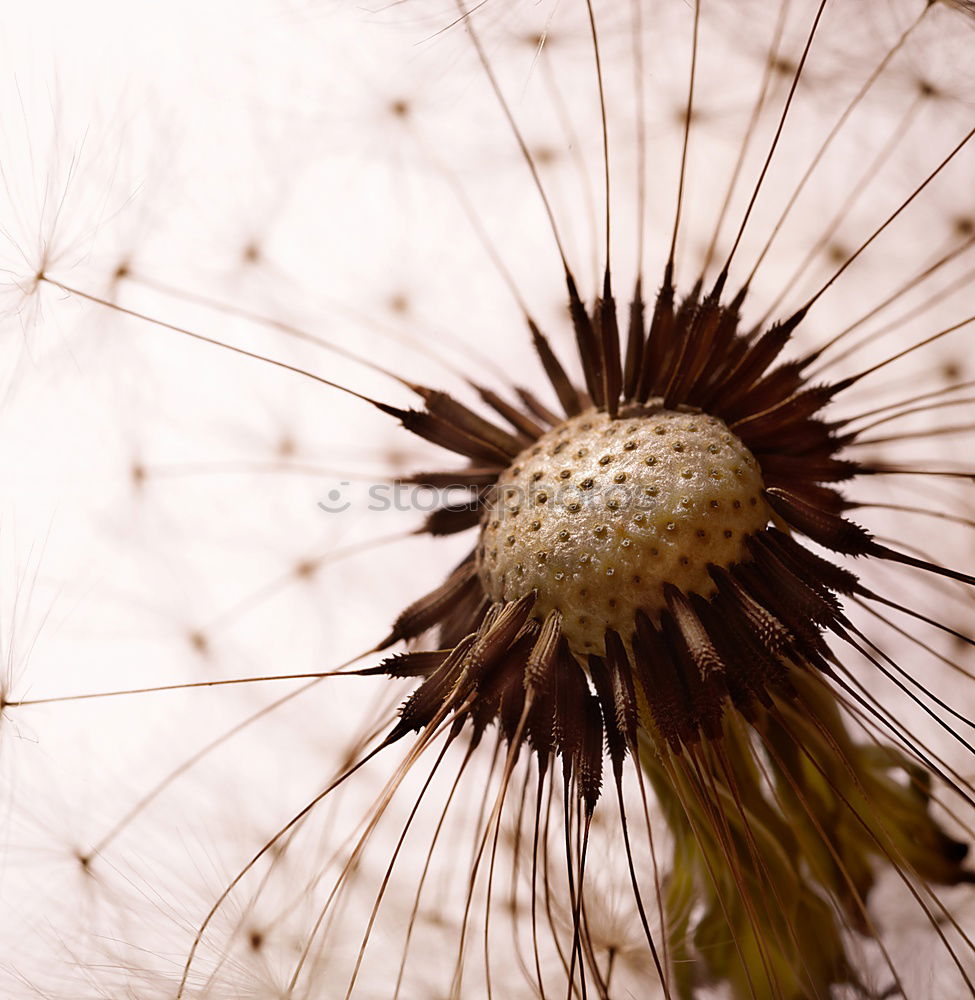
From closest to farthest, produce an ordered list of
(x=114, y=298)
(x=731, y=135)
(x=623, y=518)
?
(x=623, y=518) → (x=114, y=298) → (x=731, y=135)

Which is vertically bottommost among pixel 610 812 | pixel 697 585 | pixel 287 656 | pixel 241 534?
pixel 697 585

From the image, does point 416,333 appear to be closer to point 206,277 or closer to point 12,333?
point 206,277

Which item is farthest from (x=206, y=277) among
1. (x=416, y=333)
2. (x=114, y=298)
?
(x=416, y=333)

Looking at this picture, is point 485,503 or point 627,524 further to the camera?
point 485,503

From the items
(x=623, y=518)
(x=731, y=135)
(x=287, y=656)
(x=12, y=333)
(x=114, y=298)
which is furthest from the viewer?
(x=287, y=656)

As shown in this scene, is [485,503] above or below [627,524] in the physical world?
above
